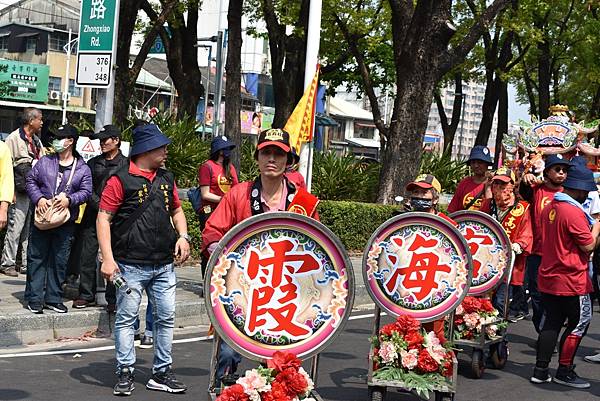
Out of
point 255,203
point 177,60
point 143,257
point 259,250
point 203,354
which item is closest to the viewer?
point 259,250

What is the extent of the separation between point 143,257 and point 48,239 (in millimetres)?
2858

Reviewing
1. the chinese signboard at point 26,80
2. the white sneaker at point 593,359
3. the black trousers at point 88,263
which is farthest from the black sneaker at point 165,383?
the chinese signboard at point 26,80

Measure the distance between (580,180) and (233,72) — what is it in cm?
1455

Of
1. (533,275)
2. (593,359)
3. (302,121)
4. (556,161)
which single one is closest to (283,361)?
(556,161)

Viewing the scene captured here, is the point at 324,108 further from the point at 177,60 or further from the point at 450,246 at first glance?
the point at 450,246

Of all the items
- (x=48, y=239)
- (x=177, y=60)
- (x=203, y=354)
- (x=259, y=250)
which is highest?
(x=177, y=60)

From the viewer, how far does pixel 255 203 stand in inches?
224

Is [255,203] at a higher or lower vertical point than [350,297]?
higher

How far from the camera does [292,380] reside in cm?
503

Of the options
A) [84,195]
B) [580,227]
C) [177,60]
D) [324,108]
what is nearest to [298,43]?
[177,60]

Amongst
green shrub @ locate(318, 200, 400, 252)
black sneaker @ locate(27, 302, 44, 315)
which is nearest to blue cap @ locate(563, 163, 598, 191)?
black sneaker @ locate(27, 302, 44, 315)

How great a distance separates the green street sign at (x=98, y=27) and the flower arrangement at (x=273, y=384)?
581 centimetres

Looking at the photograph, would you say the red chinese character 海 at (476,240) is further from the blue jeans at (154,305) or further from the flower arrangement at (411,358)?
the blue jeans at (154,305)

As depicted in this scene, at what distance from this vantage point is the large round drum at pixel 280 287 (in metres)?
5.16
